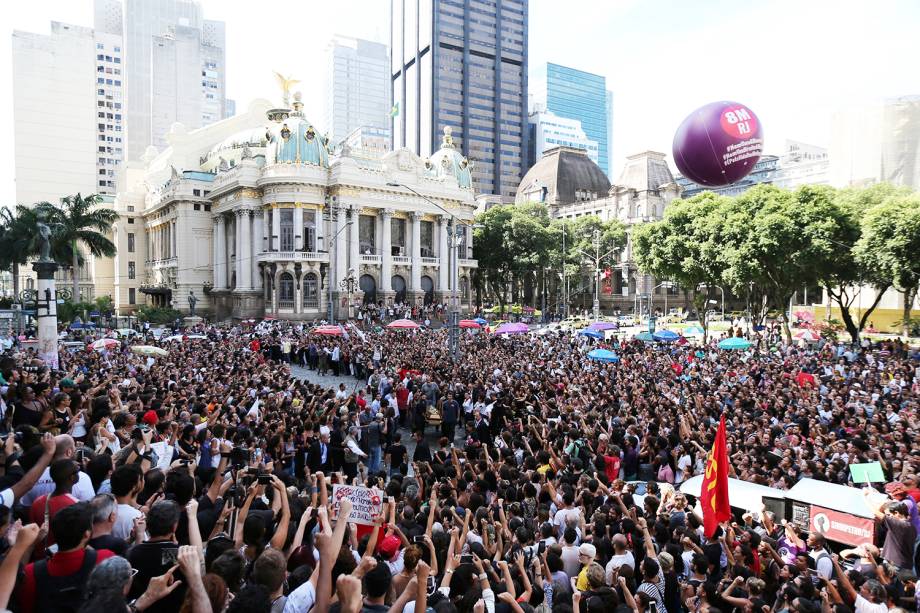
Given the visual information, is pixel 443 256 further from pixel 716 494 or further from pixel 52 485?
pixel 52 485

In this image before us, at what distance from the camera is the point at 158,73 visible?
329 ft

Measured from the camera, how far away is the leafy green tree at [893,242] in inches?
1085

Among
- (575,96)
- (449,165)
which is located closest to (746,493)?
(449,165)

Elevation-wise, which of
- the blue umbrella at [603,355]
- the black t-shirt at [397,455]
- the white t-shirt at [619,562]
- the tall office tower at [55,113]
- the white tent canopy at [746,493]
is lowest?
the black t-shirt at [397,455]

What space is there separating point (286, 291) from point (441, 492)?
47.2m

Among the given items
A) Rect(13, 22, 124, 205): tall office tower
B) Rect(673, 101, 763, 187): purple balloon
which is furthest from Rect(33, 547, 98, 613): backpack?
Rect(13, 22, 124, 205): tall office tower

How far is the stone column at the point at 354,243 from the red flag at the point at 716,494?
49904 mm

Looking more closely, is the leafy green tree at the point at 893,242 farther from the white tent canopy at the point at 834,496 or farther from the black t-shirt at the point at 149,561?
the black t-shirt at the point at 149,561

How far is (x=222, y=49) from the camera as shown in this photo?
12300cm

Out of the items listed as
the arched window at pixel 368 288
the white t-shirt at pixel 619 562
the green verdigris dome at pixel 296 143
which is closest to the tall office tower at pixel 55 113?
the green verdigris dome at pixel 296 143

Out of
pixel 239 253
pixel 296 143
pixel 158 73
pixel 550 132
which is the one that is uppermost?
pixel 550 132

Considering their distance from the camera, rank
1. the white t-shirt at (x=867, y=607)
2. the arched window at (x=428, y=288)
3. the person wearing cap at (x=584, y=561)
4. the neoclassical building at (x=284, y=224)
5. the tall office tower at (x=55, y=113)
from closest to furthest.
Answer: the white t-shirt at (x=867, y=607)
the person wearing cap at (x=584, y=561)
the neoclassical building at (x=284, y=224)
the arched window at (x=428, y=288)
the tall office tower at (x=55, y=113)

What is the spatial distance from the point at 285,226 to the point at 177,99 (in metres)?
64.9

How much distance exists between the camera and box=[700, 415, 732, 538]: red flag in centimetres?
728
